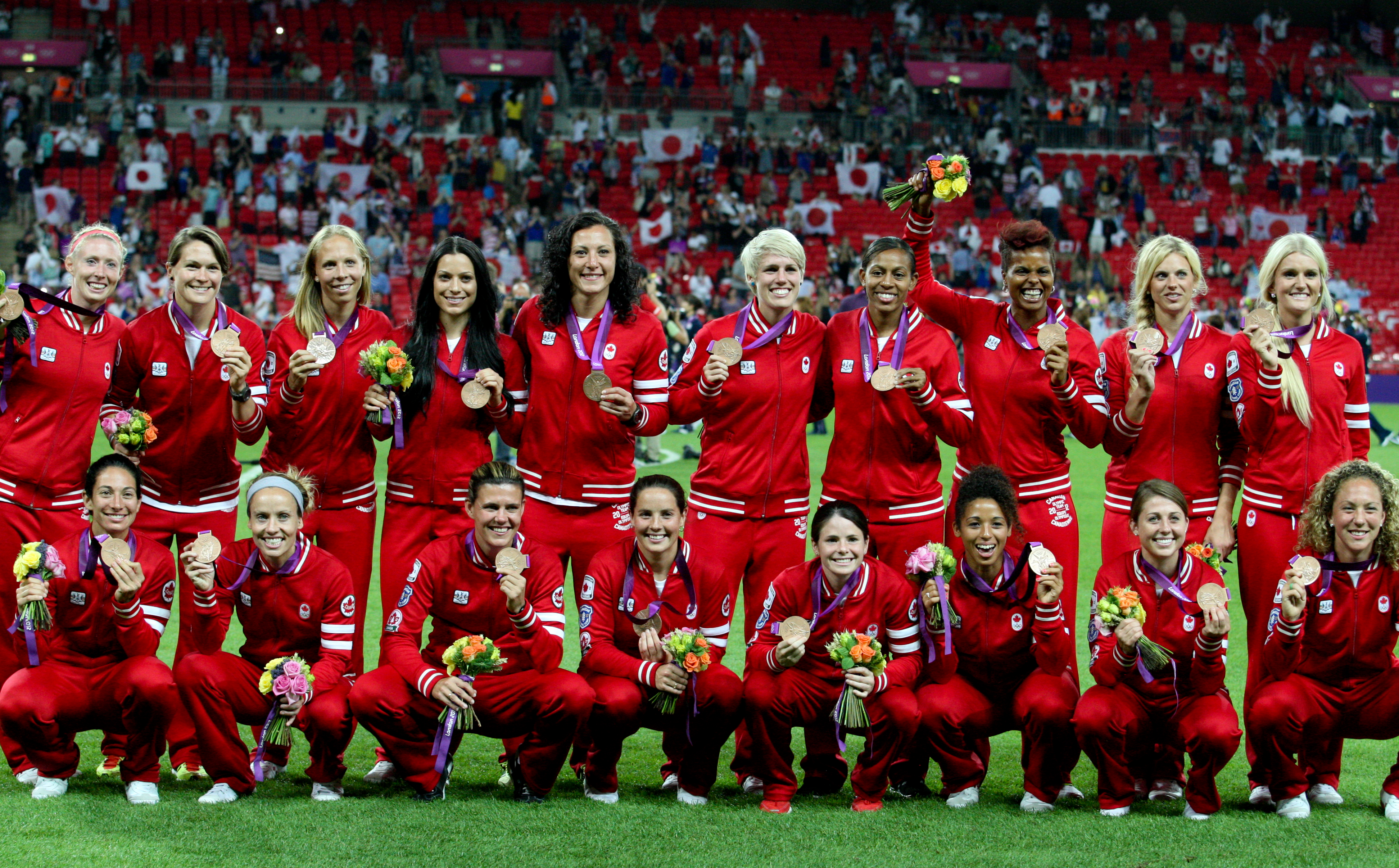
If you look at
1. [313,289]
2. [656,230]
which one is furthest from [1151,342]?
[656,230]

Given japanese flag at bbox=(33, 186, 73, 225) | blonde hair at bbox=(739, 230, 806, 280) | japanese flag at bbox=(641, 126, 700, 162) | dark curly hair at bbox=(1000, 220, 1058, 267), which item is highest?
japanese flag at bbox=(641, 126, 700, 162)

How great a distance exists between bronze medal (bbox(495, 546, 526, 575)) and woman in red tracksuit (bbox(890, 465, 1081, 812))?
158cm

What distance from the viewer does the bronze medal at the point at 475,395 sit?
220 inches

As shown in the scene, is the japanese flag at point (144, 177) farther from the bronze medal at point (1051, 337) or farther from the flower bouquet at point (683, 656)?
the bronze medal at point (1051, 337)

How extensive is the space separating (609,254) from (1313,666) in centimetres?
324

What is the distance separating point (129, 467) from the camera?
5.41 m

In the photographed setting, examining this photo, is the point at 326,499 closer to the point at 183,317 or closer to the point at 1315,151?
the point at 183,317

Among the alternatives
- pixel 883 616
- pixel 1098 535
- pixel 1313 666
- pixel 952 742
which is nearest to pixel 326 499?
pixel 883 616

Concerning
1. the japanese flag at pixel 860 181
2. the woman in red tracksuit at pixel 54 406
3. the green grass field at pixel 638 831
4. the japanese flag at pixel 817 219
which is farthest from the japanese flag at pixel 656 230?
the green grass field at pixel 638 831

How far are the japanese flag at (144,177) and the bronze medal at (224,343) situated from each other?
22804mm

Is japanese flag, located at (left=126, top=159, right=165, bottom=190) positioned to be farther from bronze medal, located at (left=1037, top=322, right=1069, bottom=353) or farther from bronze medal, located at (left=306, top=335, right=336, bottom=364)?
bronze medal, located at (left=1037, top=322, right=1069, bottom=353)

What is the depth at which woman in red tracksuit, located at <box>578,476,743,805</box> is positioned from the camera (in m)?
5.23

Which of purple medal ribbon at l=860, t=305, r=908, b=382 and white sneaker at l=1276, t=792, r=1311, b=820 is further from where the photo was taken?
purple medal ribbon at l=860, t=305, r=908, b=382

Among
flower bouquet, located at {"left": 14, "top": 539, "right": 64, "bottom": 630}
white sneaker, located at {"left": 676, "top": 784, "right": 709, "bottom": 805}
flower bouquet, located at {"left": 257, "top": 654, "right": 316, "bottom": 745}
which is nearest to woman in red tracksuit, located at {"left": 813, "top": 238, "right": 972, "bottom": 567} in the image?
white sneaker, located at {"left": 676, "top": 784, "right": 709, "bottom": 805}
